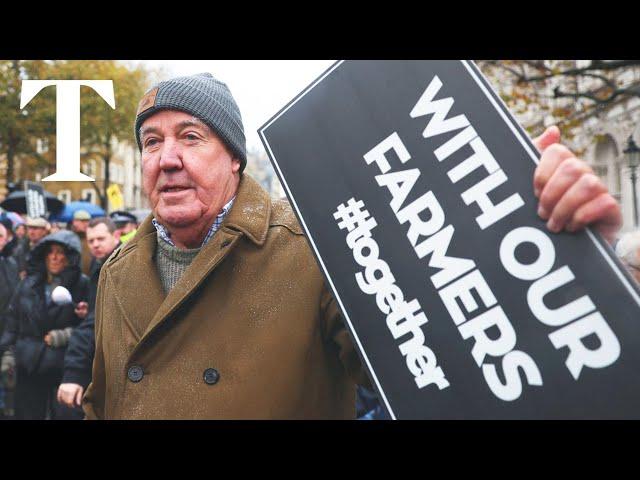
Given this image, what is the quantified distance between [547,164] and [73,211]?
10.7 m

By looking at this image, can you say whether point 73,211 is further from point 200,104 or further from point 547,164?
point 547,164

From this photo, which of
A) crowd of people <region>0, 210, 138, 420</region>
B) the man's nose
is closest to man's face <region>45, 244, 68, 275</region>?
crowd of people <region>0, 210, 138, 420</region>

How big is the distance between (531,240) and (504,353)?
231mm

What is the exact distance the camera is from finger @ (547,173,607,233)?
1204 millimetres

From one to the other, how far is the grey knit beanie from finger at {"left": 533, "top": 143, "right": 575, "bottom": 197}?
42.1 inches

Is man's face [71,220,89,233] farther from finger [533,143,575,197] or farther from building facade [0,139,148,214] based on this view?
finger [533,143,575,197]

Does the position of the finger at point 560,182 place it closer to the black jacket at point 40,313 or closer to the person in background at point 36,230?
the black jacket at point 40,313

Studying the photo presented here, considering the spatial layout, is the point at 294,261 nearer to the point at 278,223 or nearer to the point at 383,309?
the point at 278,223

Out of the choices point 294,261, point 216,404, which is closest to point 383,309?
point 294,261

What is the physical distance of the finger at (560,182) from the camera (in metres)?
1.22

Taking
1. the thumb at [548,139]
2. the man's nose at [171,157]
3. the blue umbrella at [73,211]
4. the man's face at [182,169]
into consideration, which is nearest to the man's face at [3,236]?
the blue umbrella at [73,211]

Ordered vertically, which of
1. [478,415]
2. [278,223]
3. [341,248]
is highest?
[278,223]
